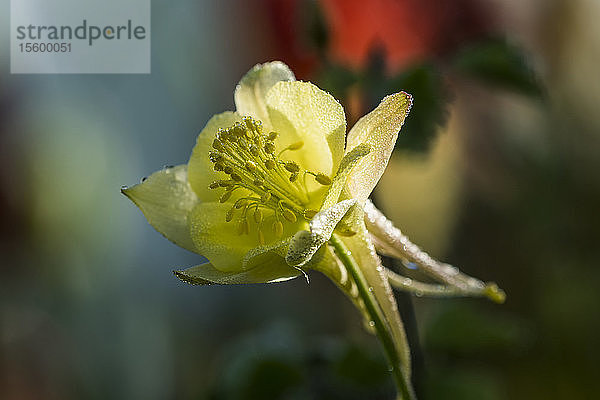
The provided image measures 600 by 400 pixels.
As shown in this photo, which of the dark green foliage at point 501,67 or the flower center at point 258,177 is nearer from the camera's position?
the flower center at point 258,177

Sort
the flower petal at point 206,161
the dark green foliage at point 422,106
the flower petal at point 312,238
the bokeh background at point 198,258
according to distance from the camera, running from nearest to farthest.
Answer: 1. the flower petal at point 312,238
2. the flower petal at point 206,161
3. the dark green foliage at point 422,106
4. the bokeh background at point 198,258

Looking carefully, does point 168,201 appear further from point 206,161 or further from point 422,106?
point 422,106

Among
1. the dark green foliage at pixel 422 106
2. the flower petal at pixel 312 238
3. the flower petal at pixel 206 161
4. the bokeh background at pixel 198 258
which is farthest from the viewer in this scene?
the bokeh background at pixel 198 258

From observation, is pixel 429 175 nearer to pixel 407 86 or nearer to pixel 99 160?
pixel 99 160

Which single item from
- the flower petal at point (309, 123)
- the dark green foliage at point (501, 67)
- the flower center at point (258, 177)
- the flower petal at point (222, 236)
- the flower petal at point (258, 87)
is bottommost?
the flower petal at point (222, 236)

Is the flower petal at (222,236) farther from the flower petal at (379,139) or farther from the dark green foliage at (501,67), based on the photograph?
the dark green foliage at (501,67)

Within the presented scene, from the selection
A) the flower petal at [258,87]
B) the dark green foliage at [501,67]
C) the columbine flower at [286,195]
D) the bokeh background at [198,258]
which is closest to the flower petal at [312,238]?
the columbine flower at [286,195]

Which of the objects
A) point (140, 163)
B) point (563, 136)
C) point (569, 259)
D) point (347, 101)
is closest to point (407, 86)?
point (347, 101)

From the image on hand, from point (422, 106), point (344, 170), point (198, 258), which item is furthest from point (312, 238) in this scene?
point (198, 258)
